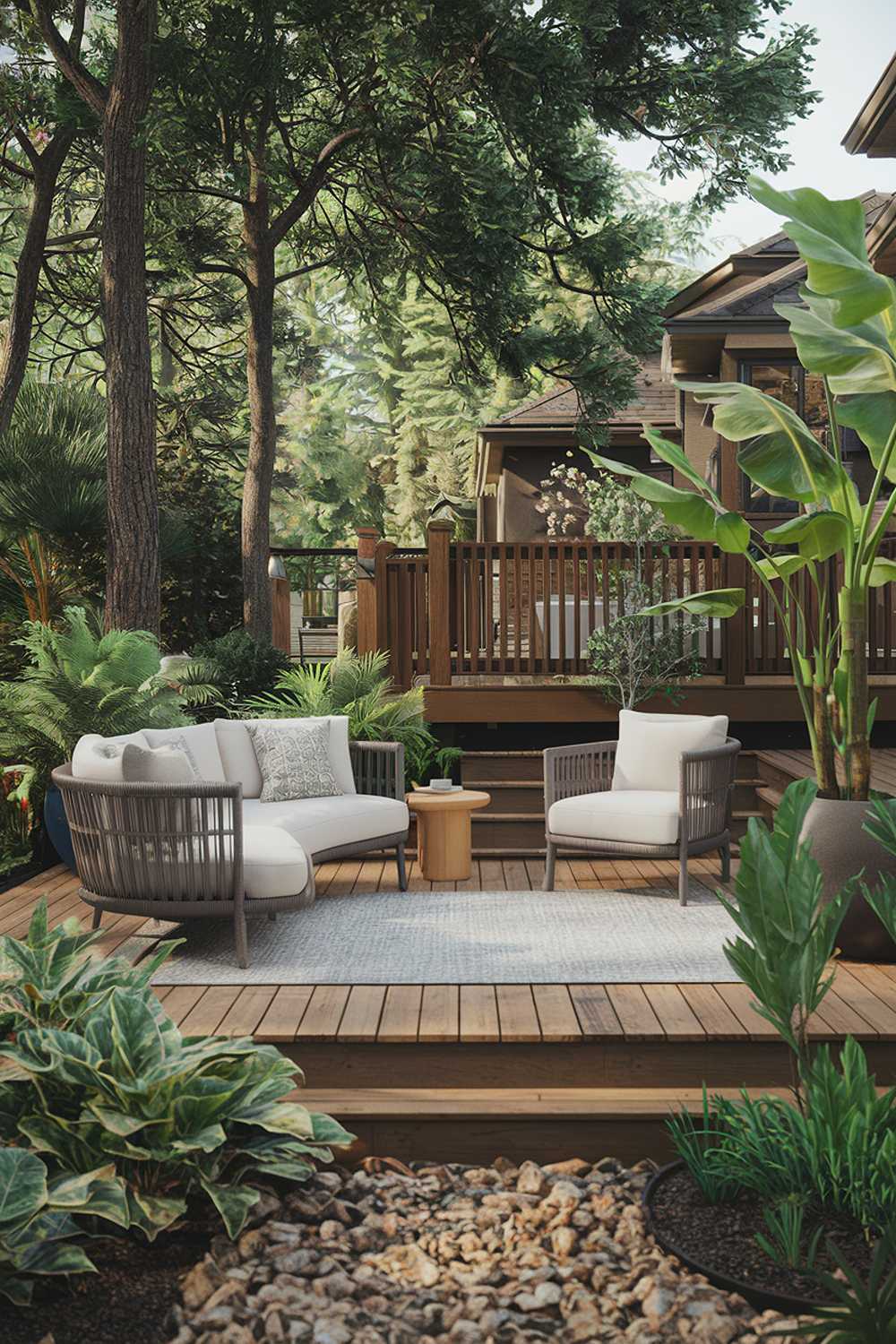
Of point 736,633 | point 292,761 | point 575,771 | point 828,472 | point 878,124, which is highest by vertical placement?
point 878,124

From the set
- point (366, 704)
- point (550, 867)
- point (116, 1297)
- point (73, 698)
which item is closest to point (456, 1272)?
point (116, 1297)

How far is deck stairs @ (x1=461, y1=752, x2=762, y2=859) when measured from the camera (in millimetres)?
7734

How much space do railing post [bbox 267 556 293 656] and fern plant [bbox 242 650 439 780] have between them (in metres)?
4.85

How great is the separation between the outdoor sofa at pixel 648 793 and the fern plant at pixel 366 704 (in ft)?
4.65

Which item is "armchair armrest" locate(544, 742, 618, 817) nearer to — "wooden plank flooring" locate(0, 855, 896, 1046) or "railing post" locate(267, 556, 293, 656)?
"wooden plank flooring" locate(0, 855, 896, 1046)

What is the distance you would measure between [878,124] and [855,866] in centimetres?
483

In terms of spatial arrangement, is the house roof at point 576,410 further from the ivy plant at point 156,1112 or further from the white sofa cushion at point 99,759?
the ivy plant at point 156,1112

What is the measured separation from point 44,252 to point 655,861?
968 centimetres

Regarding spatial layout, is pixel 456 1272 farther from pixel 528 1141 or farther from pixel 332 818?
pixel 332 818

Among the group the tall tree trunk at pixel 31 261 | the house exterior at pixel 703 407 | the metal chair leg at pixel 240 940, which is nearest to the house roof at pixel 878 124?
the house exterior at pixel 703 407

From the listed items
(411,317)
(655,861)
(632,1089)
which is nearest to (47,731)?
(655,861)

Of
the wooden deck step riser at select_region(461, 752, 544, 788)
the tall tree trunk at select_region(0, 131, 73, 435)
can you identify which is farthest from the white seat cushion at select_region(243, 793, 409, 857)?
the tall tree trunk at select_region(0, 131, 73, 435)

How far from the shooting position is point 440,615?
342 inches

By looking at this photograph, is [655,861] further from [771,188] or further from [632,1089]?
[771,188]
